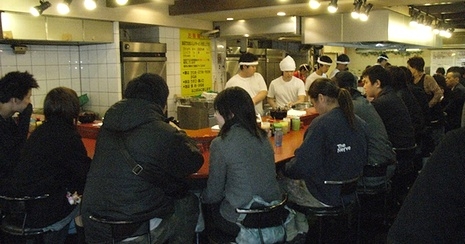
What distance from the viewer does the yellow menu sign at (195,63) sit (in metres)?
6.86

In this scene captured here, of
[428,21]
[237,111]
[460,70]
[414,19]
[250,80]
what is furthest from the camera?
[460,70]

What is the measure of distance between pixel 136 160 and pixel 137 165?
26mm

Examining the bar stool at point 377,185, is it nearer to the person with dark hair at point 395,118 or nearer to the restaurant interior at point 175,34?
the person with dark hair at point 395,118

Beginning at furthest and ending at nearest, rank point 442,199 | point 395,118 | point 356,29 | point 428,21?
point 428,21, point 356,29, point 395,118, point 442,199

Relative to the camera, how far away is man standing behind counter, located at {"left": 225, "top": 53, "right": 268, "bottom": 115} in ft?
19.3

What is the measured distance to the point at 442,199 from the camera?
39.0 inches

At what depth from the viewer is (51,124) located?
264cm

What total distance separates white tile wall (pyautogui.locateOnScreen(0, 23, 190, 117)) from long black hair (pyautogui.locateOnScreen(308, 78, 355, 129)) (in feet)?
11.3

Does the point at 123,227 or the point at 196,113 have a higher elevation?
the point at 196,113

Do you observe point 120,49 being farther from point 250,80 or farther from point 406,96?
point 406,96

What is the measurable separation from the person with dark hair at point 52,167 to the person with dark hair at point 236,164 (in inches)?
32.8

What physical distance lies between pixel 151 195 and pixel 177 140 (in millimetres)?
317

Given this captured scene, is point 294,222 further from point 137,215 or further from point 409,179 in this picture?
point 409,179

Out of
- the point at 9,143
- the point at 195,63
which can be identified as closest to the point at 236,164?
the point at 9,143
